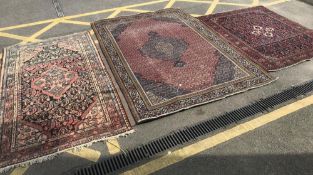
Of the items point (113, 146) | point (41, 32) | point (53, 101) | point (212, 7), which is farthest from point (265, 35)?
point (41, 32)

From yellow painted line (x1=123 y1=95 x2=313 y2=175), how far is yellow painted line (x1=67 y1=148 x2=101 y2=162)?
53cm

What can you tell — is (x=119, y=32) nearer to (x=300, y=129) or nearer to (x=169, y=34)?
(x=169, y=34)

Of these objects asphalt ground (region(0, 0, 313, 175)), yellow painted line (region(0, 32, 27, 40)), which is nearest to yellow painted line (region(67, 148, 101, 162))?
asphalt ground (region(0, 0, 313, 175))

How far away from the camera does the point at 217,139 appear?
4.42m

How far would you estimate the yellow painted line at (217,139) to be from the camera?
400cm

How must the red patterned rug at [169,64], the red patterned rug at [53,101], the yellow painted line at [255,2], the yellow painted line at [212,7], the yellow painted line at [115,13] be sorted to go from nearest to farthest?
the red patterned rug at [53,101]
the red patterned rug at [169,64]
the yellow painted line at [115,13]
the yellow painted line at [212,7]
the yellow painted line at [255,2]

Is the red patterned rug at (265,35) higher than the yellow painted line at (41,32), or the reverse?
the yellow painted line at (41,32)

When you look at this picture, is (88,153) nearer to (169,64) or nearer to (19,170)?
(19,170)

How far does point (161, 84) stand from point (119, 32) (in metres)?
2.33

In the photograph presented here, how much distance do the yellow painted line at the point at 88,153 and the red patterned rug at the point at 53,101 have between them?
0.12m

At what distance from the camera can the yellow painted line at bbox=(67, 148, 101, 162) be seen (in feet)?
13.5

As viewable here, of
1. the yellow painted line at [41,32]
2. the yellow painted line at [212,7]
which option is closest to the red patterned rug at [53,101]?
the yellow painted line at [41,32]

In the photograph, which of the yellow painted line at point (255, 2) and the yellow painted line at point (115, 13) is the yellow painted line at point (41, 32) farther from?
the yellow painted line at point (255, 2)

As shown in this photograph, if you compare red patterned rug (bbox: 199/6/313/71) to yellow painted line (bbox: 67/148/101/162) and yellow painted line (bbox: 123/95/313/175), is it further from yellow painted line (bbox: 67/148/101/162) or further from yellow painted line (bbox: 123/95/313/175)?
yellow painted line (bbox: 67/148/101/162)
